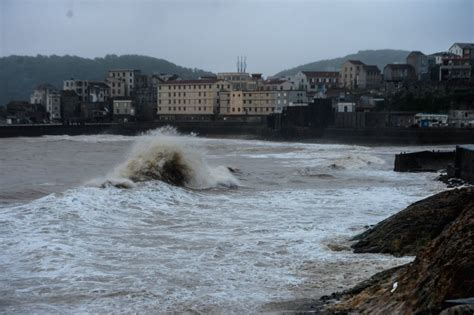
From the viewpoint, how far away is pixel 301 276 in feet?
23.6

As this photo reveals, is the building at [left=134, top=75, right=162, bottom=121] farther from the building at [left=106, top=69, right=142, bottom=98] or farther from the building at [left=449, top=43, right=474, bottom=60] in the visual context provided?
the building at [left=449, top=43, right=474, bottom=60]

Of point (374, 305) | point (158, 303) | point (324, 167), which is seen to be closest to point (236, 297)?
point (158, 303)

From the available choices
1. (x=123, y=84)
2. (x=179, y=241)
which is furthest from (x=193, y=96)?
(x=179, y=241)

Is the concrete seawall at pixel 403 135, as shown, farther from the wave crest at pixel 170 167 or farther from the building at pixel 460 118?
the wave crest at pixel 170 167

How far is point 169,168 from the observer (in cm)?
1764

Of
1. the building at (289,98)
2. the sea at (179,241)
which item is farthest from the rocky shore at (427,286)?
the building at (289,98)

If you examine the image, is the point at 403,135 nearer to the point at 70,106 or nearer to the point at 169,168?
the point at 169,168

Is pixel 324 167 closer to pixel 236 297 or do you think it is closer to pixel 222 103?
pixel 236 297

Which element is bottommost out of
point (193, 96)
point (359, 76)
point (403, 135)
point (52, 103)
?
point (403, 135)

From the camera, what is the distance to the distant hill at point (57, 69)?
13288 cm

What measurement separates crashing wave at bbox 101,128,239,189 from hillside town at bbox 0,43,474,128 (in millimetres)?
37244

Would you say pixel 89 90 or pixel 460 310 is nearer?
pixel 460 310

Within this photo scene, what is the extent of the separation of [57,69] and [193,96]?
81333 mm

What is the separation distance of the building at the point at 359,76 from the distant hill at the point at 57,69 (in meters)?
61.6
